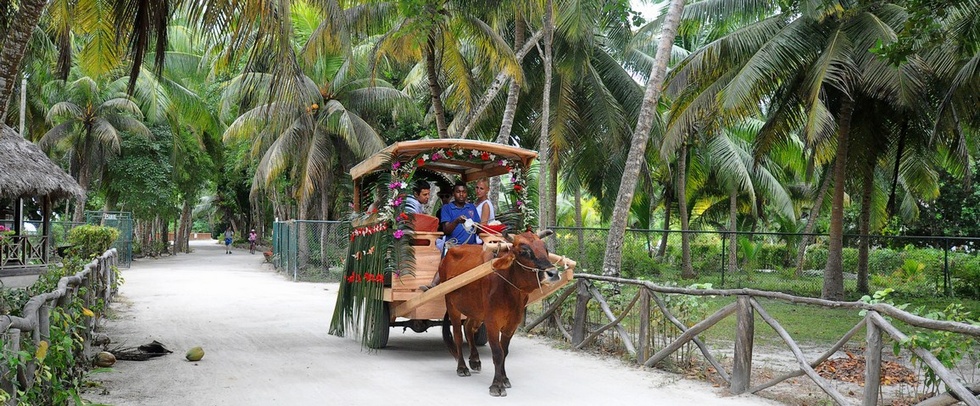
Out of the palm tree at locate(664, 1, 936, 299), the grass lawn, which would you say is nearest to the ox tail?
the grass lawn

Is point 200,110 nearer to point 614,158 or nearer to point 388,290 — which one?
point 614,158

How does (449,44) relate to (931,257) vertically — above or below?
above

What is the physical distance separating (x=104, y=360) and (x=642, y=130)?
8.62 metres

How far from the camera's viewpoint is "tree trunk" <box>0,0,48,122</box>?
661 centimetres

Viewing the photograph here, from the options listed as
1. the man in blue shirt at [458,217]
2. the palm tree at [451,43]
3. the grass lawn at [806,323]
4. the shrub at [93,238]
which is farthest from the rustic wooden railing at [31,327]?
the shrub at [93,238]

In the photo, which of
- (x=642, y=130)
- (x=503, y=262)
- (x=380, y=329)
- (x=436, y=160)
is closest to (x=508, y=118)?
(x=642, y=130)

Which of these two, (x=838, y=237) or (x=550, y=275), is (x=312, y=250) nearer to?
(x=838, y=237)

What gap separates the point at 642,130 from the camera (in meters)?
13.2

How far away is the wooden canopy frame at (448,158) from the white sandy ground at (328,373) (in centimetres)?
237

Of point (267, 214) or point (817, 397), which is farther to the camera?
point (267, 214)

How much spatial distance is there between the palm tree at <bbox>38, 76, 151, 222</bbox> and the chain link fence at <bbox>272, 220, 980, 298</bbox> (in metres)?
7.42

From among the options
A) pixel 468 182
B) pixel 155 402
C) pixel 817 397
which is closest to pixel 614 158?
pixel 468 182

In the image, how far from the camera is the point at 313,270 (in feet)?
82.9

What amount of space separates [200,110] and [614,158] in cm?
1737
